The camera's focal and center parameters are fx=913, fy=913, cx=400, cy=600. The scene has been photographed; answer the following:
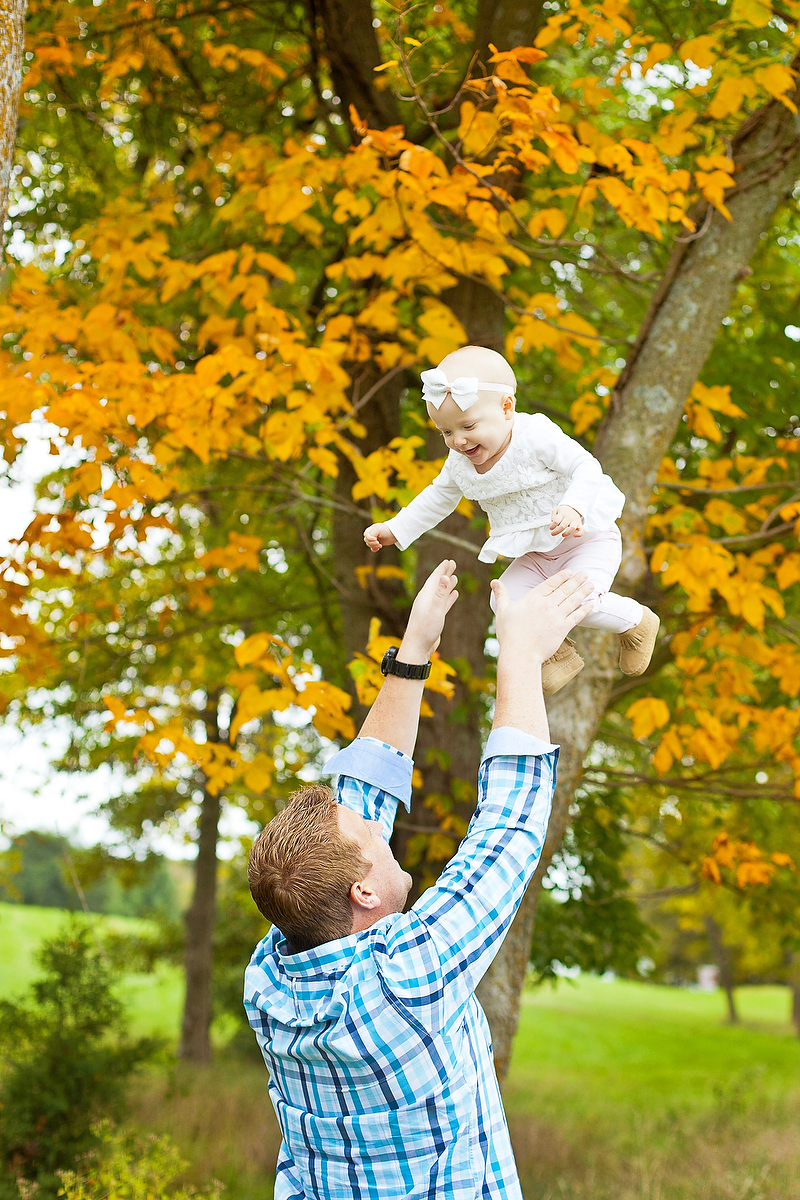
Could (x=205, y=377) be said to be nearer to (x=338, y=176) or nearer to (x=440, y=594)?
(x=338, y=176)

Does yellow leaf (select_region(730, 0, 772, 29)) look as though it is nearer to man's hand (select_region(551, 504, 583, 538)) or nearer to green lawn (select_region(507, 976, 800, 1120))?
man's hand (select_region(551, 504, 583, 538))

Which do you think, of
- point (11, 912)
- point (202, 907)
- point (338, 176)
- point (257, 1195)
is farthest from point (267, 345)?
point (11, 912)

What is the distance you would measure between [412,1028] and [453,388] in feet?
4.15

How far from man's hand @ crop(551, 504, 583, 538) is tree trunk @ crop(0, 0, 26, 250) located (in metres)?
1.63

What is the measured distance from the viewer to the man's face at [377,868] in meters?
1.84

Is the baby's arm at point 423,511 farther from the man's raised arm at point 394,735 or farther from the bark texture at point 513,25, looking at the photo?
the bark texture at point 513,25

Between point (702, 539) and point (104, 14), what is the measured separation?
396cm

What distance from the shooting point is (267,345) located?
367 centimetres

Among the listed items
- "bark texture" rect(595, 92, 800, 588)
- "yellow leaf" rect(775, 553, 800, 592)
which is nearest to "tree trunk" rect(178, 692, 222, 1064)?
"yellow leaf" rect(775, 553, 800, 592)

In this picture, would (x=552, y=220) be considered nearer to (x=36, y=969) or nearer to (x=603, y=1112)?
(x=603, y=1112)

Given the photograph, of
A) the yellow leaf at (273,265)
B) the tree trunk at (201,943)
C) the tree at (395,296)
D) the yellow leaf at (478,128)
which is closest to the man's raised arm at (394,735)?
the tree at (395,296)

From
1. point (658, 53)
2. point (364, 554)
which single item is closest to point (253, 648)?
point (364, 554)

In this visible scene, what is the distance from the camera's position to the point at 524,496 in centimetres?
Answer: 219

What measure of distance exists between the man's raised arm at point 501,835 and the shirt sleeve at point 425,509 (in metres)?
0.55
